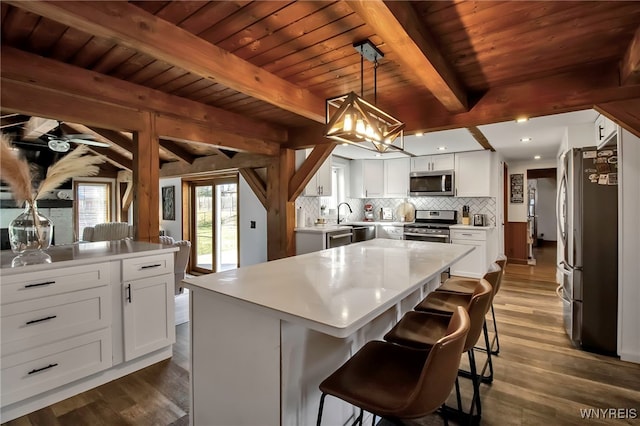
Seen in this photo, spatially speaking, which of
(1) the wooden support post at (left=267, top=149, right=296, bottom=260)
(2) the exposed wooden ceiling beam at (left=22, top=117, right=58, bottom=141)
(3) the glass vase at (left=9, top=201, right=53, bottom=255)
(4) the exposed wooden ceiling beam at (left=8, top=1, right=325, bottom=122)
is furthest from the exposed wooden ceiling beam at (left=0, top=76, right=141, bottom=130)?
(2) the exposed wooden ceiling beam at (left=22, top=117, right=58, bottom=141)

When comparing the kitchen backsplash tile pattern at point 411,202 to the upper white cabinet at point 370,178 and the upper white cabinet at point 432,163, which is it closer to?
the upper white cabinet at point 370,178

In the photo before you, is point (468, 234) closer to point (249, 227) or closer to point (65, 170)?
point (249, 227)

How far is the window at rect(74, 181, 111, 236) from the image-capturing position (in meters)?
6.83

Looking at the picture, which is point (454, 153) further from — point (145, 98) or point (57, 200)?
point (57, 200)

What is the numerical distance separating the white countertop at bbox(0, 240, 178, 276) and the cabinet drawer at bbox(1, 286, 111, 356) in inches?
8.1

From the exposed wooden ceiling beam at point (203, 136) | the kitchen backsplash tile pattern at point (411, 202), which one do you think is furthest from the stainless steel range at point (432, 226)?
the exposed wooden ceiling beam at point (203, 136)

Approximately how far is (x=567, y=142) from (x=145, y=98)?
4805 millimetres

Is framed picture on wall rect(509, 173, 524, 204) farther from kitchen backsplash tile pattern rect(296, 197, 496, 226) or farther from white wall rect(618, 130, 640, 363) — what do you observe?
white wall rect(618, 130, 640, 363)

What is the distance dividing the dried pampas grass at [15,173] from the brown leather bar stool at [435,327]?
240cm

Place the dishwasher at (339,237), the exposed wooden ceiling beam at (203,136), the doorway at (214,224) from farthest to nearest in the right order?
the doorway at (214,224) < the dishwasher at (339,237) < the exposed wooden ceiling beam at (203,136)

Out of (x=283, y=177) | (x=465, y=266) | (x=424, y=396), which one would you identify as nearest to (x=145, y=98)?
(x=283, y=177)

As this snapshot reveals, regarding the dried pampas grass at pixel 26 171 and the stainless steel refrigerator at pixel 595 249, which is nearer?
the dried pampas grass at pixel 26 171

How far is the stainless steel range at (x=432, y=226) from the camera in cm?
543

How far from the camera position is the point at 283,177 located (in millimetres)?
4195
